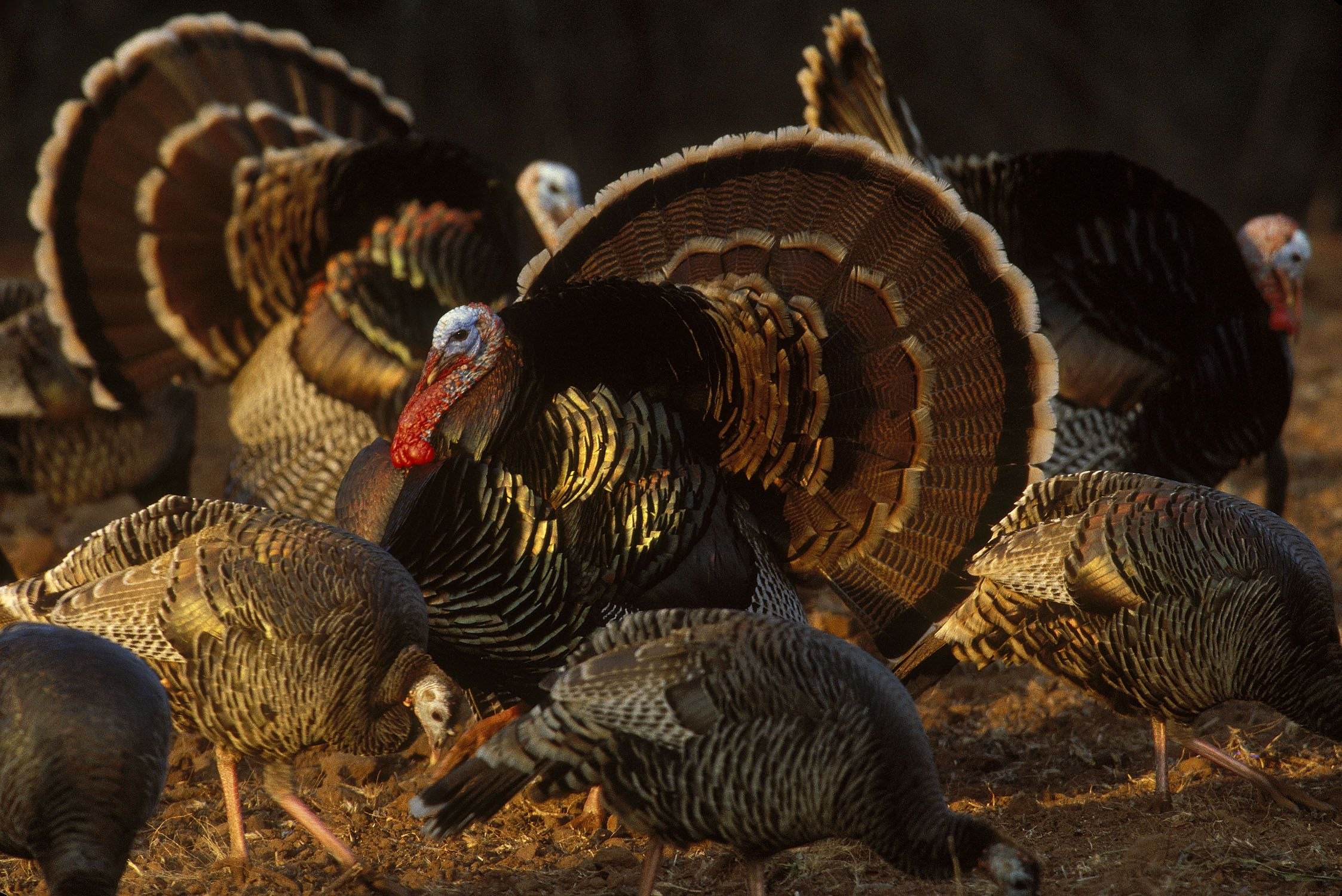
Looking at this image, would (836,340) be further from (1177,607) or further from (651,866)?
(651,866)

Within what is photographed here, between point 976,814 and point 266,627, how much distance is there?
5.93ft

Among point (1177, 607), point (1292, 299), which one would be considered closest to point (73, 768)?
point (1177, 607)

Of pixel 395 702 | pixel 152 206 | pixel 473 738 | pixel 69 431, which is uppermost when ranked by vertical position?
pixel 152 206

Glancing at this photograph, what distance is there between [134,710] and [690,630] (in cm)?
113

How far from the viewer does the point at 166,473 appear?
18.7 ft

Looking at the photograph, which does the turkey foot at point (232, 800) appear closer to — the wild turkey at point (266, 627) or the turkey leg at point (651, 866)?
the wild turkey at point (266, 627)

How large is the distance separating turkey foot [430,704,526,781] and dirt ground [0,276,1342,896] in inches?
6.7

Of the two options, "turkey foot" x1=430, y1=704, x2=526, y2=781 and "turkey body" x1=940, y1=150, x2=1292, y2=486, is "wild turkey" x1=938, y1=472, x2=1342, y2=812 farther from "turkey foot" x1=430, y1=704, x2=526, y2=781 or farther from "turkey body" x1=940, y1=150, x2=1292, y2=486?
"turkey body" x1=940, y1=150, x2=1292, y2=486

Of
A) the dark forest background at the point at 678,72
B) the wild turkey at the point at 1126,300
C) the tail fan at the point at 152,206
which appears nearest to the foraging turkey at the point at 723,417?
the wild turkey at the point at 1126,300

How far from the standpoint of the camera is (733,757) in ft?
9.16

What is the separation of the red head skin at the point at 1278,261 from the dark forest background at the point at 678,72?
15.7 feet

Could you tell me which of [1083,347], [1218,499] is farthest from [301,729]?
[1083,347]

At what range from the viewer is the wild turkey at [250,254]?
203 inches

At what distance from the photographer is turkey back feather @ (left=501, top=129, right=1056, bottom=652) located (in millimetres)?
3689
